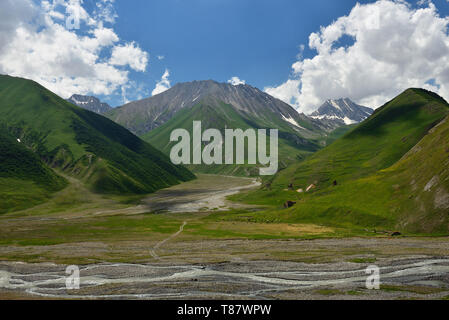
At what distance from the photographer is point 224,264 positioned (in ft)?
197

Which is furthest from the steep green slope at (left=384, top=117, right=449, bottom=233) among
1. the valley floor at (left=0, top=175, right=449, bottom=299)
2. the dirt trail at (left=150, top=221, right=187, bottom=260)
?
the dirt trail at (left=150, top=221, right=187, bottom=260)

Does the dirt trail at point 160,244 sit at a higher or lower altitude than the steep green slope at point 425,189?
lower

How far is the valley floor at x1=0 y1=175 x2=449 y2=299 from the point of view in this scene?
43906mm

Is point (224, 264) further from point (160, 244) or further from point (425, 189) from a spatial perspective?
point (425, 189)

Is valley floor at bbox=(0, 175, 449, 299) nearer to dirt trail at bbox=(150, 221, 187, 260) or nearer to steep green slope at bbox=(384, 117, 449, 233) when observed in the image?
dirt trail at bbox=(150, 221, 187, 260)

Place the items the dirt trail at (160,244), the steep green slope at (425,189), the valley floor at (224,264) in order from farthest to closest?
the steep green slope at (425,189) < the dirt trail at (160,244) < the valley floor at (224,264)

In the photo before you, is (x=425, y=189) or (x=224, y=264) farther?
(x=425, y=189)

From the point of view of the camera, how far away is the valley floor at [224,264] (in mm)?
43906

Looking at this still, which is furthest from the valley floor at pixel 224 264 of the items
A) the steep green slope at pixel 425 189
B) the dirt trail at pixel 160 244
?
the steep green slope at pixel 425 189

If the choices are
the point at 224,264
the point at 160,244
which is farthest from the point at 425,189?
the point at 160,244

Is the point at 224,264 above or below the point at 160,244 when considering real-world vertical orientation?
above

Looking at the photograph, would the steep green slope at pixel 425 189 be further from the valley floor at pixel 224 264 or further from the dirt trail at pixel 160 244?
the dirt trail at pixel 160 244
